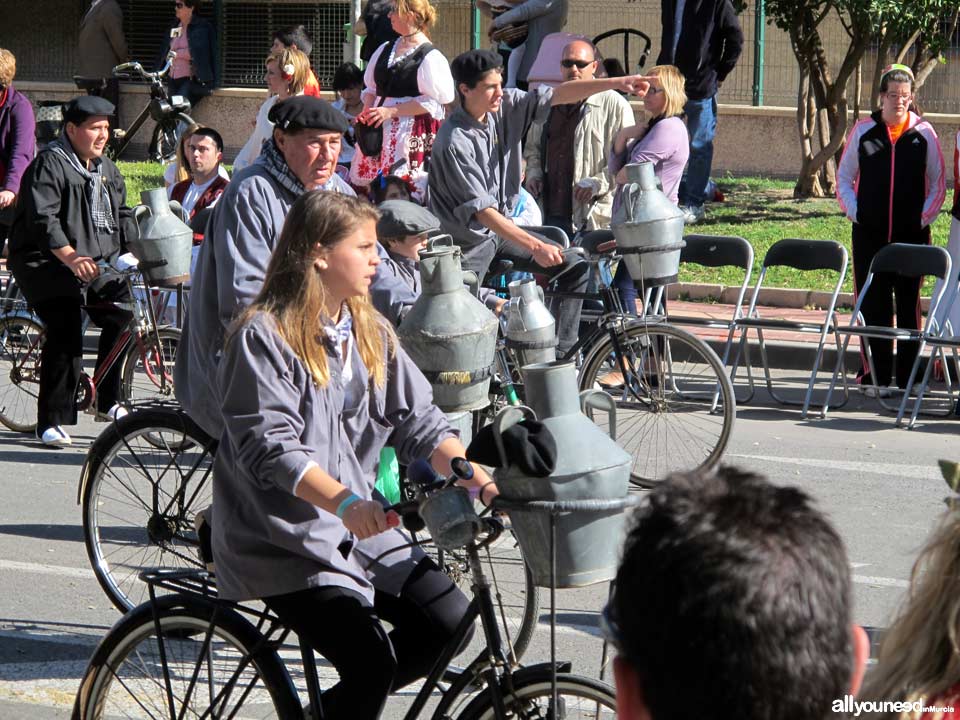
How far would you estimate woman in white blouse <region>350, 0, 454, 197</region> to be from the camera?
9.91 meters

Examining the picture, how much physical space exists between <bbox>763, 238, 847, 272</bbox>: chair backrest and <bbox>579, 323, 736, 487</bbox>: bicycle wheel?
7.96 feet

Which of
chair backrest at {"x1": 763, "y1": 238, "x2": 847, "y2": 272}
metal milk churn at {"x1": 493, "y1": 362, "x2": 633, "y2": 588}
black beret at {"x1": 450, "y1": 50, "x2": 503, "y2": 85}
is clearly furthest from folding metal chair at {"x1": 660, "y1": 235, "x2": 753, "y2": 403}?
metal milk churn at {"x1": 493, "y1": 362, "x2": 633, "y2": 588}

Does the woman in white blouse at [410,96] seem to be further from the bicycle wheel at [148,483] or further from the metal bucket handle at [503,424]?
the metal bucket handle at [503,424]

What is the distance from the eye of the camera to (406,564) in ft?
12.2

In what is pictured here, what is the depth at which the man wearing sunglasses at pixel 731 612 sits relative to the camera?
1.80 meters

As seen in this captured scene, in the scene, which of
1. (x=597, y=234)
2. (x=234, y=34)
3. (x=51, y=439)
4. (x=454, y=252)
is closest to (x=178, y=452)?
(x=454, y=252)

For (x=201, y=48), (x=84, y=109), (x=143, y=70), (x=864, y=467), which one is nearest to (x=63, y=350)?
(x=84, y=109)

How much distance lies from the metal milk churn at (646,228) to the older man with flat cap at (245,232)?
235 cm

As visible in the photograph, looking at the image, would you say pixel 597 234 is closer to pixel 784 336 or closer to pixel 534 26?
pixel 784 336

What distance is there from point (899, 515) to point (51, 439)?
4462mm

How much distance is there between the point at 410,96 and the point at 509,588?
5228 mm

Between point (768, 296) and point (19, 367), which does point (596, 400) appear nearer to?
point (19, 367)

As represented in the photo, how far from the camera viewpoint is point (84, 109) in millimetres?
8094

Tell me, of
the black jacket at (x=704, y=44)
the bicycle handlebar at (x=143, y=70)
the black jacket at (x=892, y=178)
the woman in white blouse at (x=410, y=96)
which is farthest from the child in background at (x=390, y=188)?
the bicycle handlebar at (x=143, y=70)
